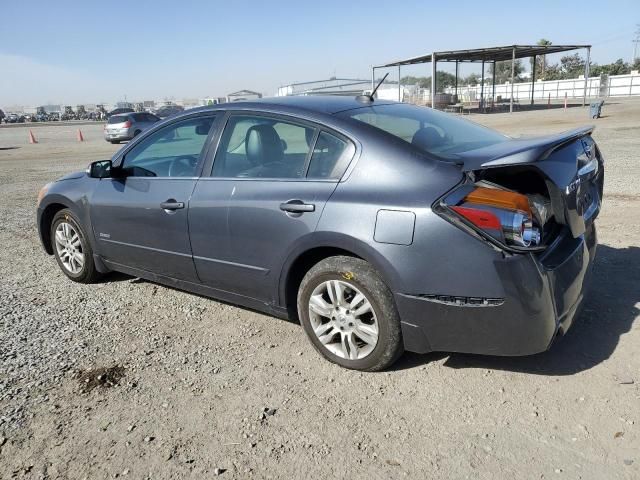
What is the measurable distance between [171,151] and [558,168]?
2.92m

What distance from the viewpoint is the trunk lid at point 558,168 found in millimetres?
2730

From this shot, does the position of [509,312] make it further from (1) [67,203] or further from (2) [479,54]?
(2) [479,54]

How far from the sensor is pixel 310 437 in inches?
105

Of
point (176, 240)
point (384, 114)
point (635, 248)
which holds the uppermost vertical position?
point (384, 114)

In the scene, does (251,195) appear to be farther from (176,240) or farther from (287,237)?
(176,240)

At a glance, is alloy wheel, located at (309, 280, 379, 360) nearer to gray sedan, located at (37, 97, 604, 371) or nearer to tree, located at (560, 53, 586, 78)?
gray sedan, located at (37, 97, 604, 371)

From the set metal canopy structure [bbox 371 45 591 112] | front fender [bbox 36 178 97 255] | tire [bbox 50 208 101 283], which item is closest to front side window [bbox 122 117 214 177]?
front fender [bbox 36 178 97 255]

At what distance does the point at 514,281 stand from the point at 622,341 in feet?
4.26

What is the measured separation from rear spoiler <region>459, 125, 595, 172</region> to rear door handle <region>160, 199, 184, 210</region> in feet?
6.59

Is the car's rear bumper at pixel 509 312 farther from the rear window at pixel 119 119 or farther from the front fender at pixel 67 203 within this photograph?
the rear window at pixel 119 119

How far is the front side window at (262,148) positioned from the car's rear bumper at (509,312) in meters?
1.16

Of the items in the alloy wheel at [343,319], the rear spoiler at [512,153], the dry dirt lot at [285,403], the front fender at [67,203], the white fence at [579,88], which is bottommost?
the white fence at [579,88]

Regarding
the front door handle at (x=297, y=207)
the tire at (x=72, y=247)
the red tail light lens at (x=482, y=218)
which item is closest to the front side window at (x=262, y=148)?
the front door handle at (x=297, y=207)

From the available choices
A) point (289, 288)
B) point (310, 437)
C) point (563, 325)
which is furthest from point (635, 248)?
point (310, 437)
